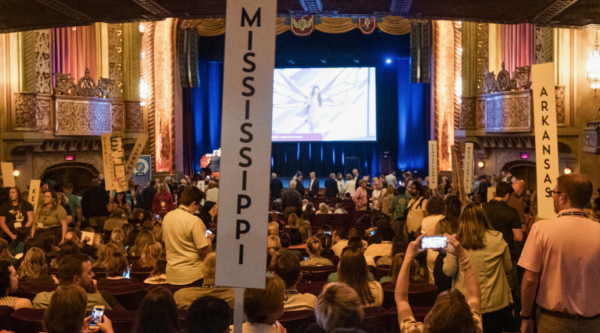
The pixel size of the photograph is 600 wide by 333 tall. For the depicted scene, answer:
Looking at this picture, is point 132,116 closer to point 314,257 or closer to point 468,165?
point 468,165

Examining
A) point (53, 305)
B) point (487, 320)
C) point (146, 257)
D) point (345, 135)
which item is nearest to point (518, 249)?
point (487, 320)

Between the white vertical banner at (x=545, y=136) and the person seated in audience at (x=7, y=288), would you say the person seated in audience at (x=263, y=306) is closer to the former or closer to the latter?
the person seated in audience at (x=7, y=288)

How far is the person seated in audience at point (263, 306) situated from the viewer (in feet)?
8.83

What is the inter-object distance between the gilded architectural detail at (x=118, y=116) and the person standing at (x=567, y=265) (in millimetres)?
16626

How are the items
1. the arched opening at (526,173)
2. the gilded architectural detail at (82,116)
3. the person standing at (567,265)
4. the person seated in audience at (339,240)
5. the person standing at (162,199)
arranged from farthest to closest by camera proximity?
the arched opening at (526,173) → the gilded architectural detail at (82,116) → the person standing at (162,199) → the person seated in audience at (339,240) → the person standing at (567,265)

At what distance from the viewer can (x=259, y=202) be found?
2.45m

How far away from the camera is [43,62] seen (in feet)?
50.4

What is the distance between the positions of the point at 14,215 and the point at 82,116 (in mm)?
A: 9713

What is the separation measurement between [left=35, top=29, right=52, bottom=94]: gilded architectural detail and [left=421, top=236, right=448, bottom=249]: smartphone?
14.7 meters

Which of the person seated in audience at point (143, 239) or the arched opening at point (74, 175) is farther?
the arched opening at point (74, 175)

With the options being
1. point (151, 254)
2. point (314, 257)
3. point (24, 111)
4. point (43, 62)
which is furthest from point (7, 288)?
point (43, 62)

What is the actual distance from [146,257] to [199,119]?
690 inches

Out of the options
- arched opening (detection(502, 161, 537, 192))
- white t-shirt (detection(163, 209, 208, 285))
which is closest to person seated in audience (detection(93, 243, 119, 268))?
white t-shirt (detection(163, 209, 208, 285))

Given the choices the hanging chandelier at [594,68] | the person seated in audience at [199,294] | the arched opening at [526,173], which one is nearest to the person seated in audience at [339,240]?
the person seated in audience at [199,294]
